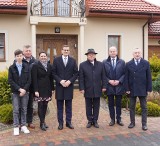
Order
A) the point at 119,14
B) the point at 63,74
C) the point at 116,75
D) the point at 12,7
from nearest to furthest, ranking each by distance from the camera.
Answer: the point at 63,74 < the point at 116,75 < the point at 12,7 < the point at 119,14

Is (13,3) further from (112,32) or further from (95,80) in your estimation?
(95,80)

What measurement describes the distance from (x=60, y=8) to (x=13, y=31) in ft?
9.31

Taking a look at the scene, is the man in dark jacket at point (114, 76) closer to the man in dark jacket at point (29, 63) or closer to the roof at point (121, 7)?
the man in dark jacket at point (29, 63)

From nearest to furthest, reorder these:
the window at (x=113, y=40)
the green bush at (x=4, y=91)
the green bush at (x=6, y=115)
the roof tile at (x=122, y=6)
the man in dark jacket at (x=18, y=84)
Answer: the man in dark jacket at (x=18, y=84), the green bush at (x=6, y=115), the green bush at (x=4, y=91), the roof tile at (x=122, y=6), the window at (x=113, y=40)

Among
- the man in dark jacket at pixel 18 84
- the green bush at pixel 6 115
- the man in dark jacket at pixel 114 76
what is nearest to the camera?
the man in dark jacket at pixel 18 84

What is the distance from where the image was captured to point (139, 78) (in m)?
7.11

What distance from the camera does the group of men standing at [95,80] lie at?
708cm

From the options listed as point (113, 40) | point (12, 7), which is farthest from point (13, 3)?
point (113, 40)

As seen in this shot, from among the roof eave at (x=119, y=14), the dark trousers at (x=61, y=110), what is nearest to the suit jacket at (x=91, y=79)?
the dark trousers at (x=61, y=110)

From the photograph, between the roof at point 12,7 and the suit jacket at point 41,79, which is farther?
the roof at point 12,7

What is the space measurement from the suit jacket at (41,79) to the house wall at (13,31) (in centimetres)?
797

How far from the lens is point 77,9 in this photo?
Result: 50.2 ft

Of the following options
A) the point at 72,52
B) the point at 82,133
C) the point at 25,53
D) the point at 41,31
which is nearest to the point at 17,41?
the point at 41,31

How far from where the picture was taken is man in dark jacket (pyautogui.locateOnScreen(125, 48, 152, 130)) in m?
7.11
